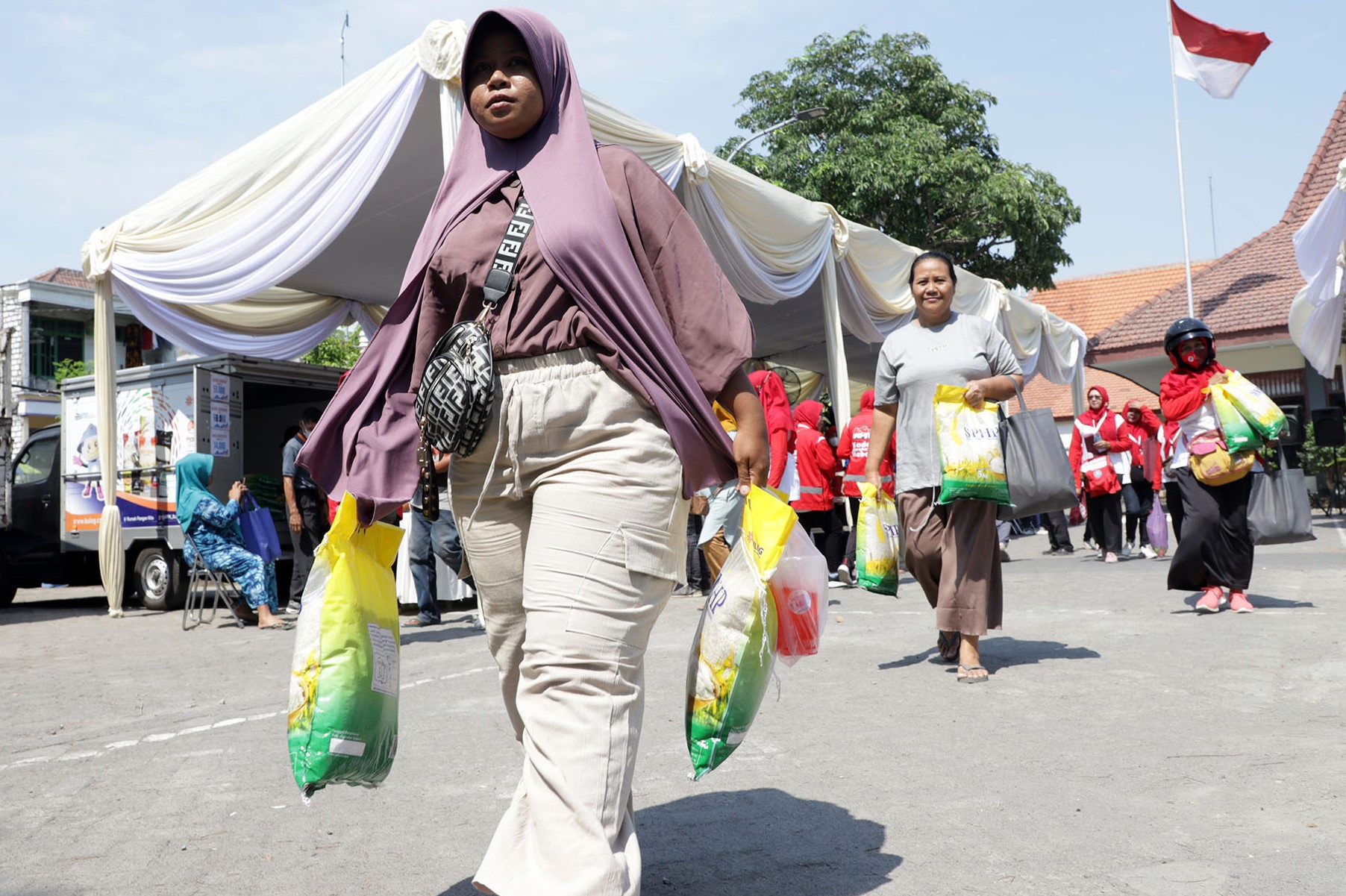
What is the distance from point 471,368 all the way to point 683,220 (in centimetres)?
66

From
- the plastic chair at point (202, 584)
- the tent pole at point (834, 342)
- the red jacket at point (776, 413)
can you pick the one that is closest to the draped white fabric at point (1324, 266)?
the tent pole at point (834, 342)

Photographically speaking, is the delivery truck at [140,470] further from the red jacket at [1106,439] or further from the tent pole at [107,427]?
the red jacket at [1106,439]

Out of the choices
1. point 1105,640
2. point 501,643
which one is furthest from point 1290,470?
point 501,643

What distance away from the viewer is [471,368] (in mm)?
2736

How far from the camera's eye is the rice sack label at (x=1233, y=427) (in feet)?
25.7

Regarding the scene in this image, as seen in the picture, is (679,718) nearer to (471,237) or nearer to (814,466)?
(471,237)

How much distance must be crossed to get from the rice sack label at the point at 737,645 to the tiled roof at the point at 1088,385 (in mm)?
37927

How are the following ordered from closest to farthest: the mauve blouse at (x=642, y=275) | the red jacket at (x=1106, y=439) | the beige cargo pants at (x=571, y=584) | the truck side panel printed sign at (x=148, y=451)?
the beige cargo pants at (x=571, y=584) < the mauve blouse at (x=642, y=275) < the truck side panel printed sign at (x=148, y=451) < the red jacket at (x=1106, y=439)

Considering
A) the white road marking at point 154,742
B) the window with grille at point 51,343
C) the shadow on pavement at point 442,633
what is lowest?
the shadow on pavement at point 442,633

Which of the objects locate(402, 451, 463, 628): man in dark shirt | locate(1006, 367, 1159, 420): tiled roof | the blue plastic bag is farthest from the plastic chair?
locate(1006, 367, 1159, 420): tiled roof

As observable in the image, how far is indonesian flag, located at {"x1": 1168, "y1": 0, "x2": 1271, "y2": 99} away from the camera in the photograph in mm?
22641

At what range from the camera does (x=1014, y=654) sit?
656cm

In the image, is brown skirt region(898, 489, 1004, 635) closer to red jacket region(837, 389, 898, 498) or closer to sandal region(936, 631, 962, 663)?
sandal region(936, 631, 962, 663)

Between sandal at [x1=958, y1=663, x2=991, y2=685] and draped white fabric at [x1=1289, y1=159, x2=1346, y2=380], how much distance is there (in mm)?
9212
